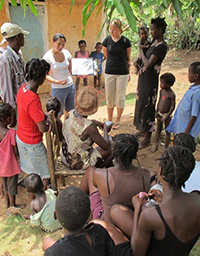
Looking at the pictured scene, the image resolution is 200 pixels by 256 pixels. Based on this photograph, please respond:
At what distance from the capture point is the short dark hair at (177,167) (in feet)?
5.46

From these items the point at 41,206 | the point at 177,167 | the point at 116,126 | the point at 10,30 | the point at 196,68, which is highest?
the point at 10,30

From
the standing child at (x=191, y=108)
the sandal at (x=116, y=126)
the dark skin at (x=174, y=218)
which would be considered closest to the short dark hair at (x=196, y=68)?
the standing child at (x=191, y=108)

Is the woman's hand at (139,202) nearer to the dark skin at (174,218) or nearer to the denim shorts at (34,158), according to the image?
the dark skin at (174,218)

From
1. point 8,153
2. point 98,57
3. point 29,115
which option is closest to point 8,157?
point 8,153

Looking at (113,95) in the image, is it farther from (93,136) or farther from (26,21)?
(26,21)

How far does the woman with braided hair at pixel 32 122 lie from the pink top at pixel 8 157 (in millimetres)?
74

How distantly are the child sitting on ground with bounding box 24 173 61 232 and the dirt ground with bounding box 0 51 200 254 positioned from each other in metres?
0.45

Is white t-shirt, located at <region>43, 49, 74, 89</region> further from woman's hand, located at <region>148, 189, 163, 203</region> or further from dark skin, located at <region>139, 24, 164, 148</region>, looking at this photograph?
woman's hand, located at <region>148, 189, 163, 203</region>

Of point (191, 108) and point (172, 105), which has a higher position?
point (191, 108)

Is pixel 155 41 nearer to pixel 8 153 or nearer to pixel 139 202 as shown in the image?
pixel 8 153

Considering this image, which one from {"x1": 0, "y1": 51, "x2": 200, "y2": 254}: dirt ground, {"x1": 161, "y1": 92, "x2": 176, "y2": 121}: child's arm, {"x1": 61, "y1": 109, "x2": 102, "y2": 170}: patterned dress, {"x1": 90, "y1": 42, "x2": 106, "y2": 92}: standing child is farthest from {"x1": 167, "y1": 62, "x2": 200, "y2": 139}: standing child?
{"x1": 90, "y1": 42, "x2": 106, "y2": 92}: standing child

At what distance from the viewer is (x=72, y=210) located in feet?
4.91

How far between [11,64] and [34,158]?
4.35ft

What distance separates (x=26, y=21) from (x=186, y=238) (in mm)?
6796
